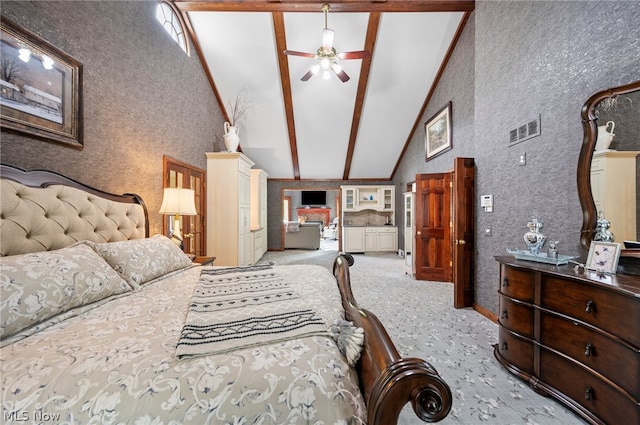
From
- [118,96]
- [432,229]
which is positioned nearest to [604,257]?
[432,229]

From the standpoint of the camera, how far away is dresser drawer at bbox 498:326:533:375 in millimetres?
1800

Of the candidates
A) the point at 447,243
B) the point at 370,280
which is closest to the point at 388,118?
the point at 447,243

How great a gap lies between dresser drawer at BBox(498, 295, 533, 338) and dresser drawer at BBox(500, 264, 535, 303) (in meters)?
0.05

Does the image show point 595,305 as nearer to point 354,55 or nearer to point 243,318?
point 243,318

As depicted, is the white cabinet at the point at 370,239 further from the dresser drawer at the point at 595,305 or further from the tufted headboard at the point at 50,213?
the tufted headboard at the point at 50,213

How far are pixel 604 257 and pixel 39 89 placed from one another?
383cm

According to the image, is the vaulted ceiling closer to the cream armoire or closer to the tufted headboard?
the cream armoire

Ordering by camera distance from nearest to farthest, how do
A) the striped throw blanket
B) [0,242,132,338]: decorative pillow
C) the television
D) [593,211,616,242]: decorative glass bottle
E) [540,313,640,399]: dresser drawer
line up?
the striped throw blanket
[0,242,132,338]: decorative pillow
[540,313,640,399]: dresser drawer
[593,211,616,242]: decorative glass bottle
the television

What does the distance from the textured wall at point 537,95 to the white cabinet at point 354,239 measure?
14.4 ft

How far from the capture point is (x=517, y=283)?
1.88 m

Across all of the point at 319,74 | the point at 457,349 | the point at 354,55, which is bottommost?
the point at 457,349

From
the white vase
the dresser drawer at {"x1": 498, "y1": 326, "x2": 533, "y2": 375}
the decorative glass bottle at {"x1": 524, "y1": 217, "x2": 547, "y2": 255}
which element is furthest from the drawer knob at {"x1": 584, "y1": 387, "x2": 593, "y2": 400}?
the white vase

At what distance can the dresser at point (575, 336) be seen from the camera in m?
1.28

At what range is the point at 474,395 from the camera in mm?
1705
